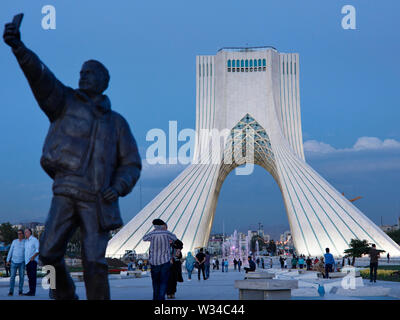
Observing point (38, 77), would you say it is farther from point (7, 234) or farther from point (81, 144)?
point (7, 234)

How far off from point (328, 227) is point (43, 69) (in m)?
25.2

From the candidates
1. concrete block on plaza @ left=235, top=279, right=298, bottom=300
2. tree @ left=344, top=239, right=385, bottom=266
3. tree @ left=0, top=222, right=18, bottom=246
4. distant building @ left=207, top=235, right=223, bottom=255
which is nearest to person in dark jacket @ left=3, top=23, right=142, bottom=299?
concrete block on plaza @ left=235, top=279, right=298, bottom=300

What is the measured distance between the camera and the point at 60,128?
353 cm

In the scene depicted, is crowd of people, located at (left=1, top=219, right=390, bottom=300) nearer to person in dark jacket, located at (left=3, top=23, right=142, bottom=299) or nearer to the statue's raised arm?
person in dark jacket, located at (left=3, top=23, right=142, bottom=299)

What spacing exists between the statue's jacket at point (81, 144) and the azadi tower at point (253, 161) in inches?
930

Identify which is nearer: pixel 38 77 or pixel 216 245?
pixel 38 77

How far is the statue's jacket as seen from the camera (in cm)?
342

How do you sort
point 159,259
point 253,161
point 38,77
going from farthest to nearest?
point 253,161
point 159,259
point 38,77

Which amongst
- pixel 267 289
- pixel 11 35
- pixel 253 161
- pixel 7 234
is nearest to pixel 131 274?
pixel 267 289

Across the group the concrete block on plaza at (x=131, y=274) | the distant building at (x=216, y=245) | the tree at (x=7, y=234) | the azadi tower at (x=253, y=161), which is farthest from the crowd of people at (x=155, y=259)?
the distant building at (x=216, y=245)

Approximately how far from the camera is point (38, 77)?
331cm

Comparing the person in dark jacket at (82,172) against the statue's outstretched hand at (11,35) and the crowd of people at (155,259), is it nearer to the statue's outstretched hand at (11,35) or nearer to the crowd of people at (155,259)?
the statue's outstretched hand at (11,35)

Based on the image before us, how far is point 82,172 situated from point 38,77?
655mm
